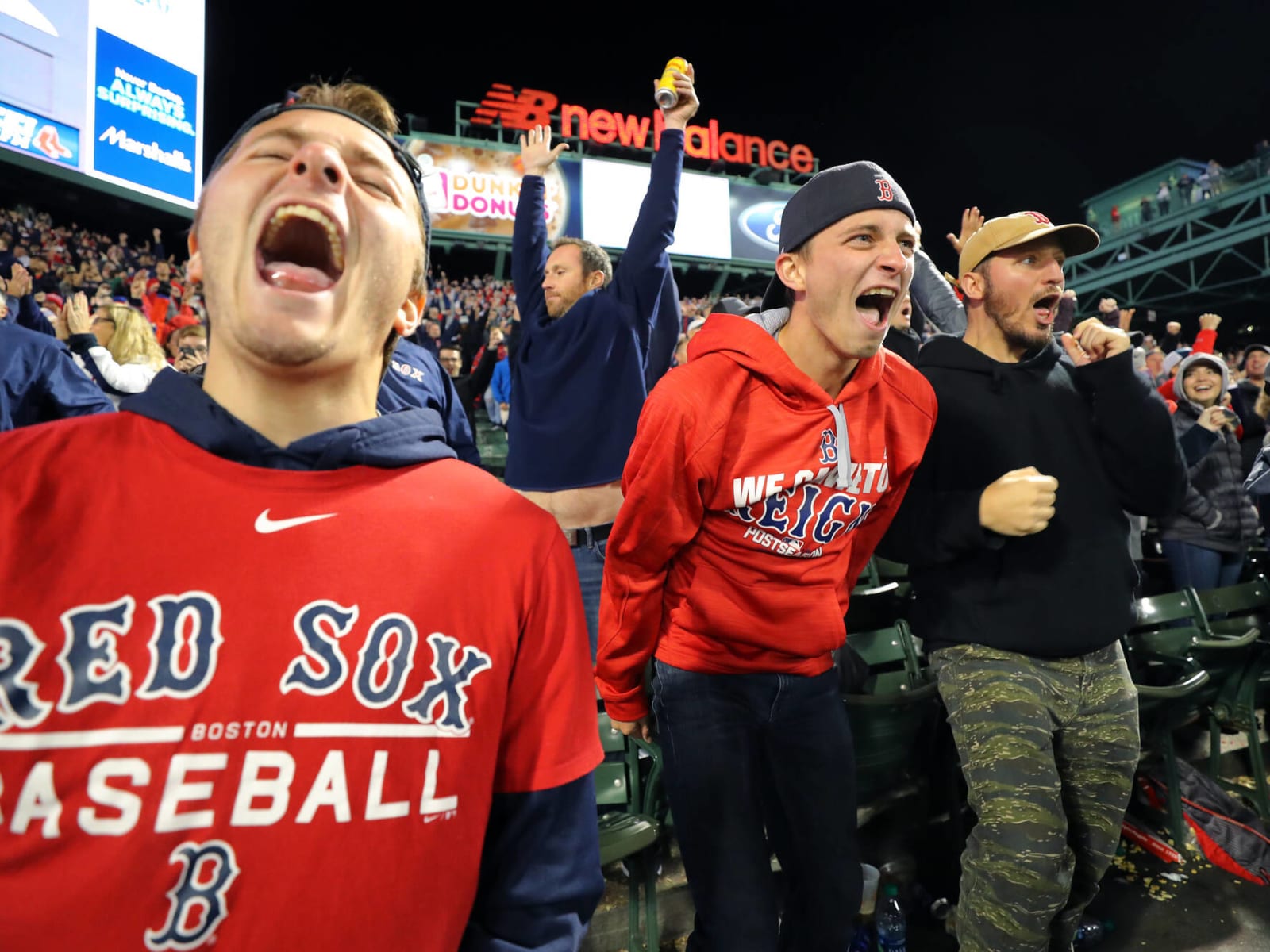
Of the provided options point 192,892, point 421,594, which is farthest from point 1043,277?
point 192,892

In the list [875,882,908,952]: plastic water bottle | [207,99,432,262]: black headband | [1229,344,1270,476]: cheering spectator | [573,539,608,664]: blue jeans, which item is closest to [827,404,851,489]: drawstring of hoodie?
[207,99,432,262]: black headband

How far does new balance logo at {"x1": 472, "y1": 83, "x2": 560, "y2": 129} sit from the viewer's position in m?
27.2

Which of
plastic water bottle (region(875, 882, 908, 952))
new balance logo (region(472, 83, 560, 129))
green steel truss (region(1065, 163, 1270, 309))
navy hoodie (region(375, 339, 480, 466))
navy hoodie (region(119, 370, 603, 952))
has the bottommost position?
plastic water bottle (region(875, 882, 908, 952))

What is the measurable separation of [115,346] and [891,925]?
17.2 ft

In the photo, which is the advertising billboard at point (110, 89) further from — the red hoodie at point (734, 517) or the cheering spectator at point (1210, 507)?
the cheering spectator at point (1210, 507)

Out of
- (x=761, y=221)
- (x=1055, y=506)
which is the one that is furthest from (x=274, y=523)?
(x=761, y=221)

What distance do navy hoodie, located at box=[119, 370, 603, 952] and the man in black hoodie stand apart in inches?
67.7

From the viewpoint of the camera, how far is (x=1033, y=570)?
248 centimetres

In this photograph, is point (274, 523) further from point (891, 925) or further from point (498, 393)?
point (498, 393)

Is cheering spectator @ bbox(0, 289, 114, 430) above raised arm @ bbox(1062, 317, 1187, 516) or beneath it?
above

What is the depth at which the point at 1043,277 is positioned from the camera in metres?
2.64

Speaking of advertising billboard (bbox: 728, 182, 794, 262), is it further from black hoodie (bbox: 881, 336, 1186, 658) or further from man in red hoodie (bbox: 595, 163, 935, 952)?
man in red hoodie (bbox: 595, 163, 935, 952)

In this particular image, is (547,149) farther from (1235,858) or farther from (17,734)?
(1235,858)

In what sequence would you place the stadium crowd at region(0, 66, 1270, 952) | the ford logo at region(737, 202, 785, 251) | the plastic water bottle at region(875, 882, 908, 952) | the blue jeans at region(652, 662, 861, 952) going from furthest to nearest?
the ford logo at region(737, 202, 785, 251), the plastic water bottle at region(875, 882, 908, 952), the blue jeans at region(652, 662, 861, 952), the stadium crowd at region(0, 66, 1270, 952)
